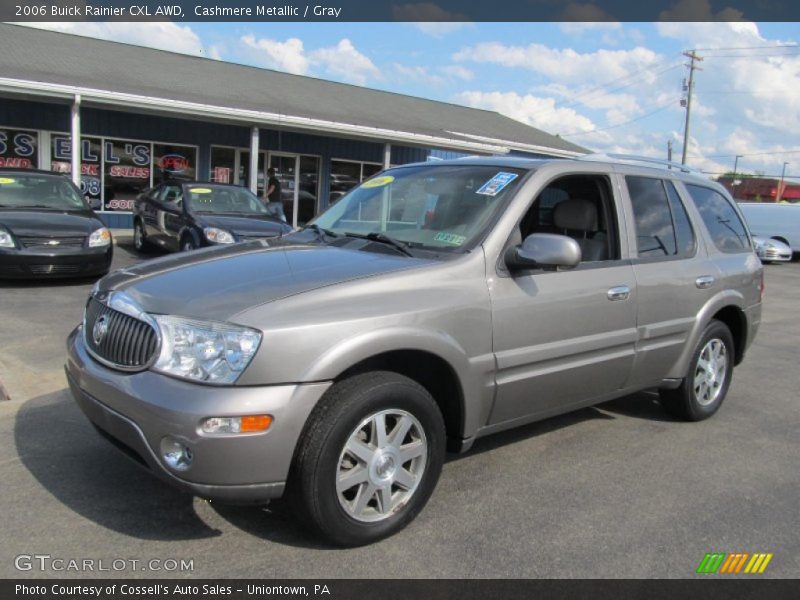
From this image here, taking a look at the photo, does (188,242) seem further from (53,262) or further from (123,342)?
(123,342)

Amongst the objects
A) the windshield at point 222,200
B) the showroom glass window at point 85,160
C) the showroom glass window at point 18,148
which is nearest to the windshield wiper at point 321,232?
the windshield at point 222,200

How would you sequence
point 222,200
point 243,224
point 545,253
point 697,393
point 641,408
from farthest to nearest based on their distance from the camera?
1. point 222,200
2. point 243,224
3. point 641,408
4. point 697,393
5. point 545,253

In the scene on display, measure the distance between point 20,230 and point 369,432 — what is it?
24.7ft

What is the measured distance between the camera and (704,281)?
15.6 feet

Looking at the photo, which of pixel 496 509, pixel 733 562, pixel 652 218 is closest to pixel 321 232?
pixel 496 509

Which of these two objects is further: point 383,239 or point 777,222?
point 777,222

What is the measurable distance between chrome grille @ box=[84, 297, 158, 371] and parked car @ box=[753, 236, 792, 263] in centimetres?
2159

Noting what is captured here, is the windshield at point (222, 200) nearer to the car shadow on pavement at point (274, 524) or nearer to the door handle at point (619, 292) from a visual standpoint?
the door handle at point (619, 292)

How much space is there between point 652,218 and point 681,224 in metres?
0.37

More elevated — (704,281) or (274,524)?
(704,281)

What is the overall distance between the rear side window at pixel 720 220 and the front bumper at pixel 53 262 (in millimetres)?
7611

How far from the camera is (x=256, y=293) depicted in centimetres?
291

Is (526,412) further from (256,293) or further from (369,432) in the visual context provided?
(256,293)

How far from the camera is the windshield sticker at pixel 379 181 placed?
4.48m
